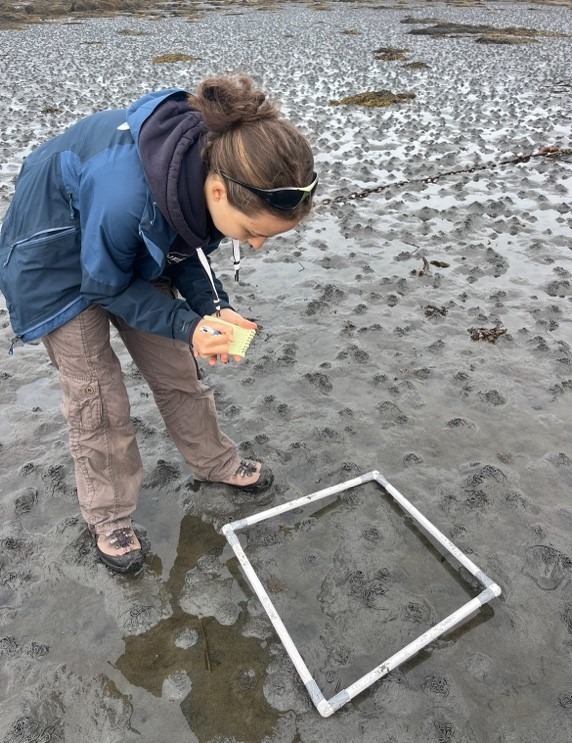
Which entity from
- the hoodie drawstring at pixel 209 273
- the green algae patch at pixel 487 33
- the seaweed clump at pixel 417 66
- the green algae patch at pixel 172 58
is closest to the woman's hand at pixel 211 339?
the hoodie drawstring at pixel 209 273

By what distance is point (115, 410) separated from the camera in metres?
3.26

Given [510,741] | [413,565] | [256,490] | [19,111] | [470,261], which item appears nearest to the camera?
[510,741]

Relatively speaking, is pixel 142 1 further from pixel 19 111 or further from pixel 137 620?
pixel 137 620

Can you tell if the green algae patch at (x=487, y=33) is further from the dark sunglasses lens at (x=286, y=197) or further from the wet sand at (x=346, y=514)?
the dark sunglasses lens at (x=286, y=197)

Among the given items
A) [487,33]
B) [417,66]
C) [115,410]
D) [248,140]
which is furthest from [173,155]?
[487,33]

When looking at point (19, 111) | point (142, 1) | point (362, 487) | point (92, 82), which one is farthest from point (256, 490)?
point (142, 1)

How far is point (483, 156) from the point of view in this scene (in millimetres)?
11578

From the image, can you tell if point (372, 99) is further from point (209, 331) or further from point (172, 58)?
point (209, 331)

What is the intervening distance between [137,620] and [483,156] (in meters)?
11.4

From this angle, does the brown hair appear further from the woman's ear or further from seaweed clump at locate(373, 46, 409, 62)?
seaweed clump at locate(373, 46, 409, 62)

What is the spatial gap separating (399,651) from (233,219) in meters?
2.45

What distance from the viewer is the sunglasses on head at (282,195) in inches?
93.8

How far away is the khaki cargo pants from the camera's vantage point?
10.1ft

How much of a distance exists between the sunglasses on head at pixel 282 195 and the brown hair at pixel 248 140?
0.02 metres
